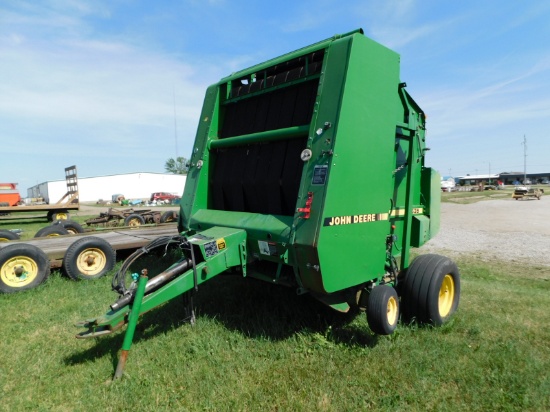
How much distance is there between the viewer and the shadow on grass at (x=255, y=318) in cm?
355

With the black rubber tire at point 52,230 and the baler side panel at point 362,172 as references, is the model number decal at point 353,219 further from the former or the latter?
the black rubber tire at point 52,230

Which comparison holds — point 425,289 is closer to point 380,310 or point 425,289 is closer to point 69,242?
point 380,310

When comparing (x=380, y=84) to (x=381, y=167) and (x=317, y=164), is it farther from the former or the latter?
(x=317, y=164)

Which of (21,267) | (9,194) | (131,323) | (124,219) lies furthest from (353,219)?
(9,194)

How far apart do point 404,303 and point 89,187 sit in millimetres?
64017

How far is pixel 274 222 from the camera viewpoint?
11.7 ft

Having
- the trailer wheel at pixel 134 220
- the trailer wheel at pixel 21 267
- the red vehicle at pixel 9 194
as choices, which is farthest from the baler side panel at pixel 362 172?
the red vehicle at pixel 9 194

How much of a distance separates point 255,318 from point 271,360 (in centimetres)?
84

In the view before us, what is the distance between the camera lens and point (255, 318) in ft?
13.3

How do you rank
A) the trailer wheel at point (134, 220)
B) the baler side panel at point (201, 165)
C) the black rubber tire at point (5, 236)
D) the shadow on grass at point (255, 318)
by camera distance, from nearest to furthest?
the shadow on grass at point (255, 318), the baler side panel at point (201, 165), the black rubber tire at point (5, 236), the trailer wheel at point (134, 220)

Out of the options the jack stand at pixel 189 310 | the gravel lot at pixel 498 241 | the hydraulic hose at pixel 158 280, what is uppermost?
the hydraulic hose at pixel 158 280

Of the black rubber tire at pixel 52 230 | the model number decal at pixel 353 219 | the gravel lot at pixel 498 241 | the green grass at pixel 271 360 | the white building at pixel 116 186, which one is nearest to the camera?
the green grass at pixel 271 360

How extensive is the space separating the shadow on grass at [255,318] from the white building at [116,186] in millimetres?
56351

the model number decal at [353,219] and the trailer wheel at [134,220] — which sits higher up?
the model number decal at [353,219]
